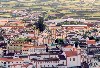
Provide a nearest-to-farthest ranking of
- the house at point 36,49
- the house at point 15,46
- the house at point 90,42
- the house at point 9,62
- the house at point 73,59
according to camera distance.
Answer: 1. the house at point 9,62
2. the house at point 73,59
3. the house at point 36,49
4. the house at point 15,46
5. the house at point 90,42

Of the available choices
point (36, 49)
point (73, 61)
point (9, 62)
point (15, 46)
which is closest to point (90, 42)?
point (36, 49)

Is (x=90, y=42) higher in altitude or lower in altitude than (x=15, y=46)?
lower

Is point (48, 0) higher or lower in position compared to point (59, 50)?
lower

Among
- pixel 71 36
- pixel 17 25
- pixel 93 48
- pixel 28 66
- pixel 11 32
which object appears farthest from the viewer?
pixel 17 25

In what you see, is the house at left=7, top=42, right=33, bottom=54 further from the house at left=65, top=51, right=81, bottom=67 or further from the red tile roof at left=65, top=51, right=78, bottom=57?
the house at left=65, top=51, right=81, bottom=67

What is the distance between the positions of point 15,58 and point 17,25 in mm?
23263

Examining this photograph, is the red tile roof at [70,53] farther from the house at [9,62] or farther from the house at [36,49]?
the house at [9,62]

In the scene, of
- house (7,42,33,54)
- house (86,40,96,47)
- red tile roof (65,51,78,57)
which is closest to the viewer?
red tile roof (65,51,78,57)

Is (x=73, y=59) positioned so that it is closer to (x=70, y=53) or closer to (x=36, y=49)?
(x=70, y=53)

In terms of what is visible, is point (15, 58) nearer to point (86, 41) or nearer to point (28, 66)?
point (28, 66)

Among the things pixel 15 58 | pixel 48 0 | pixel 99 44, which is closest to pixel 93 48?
pixel 99 44

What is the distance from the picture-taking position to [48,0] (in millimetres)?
100062

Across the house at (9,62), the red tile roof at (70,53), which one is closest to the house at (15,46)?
the house at (9,62)

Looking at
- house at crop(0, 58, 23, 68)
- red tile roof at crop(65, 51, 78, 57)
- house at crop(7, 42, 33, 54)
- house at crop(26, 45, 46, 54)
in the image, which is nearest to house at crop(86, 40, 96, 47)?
house at crop(7, 42, 33, 54)
